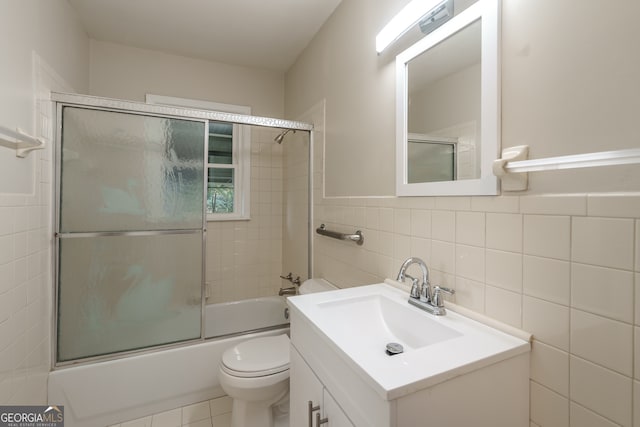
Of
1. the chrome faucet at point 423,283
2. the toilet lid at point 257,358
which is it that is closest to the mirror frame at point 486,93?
the chrome faucet at point 423,283

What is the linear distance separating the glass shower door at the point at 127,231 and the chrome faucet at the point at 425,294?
55.3 inches

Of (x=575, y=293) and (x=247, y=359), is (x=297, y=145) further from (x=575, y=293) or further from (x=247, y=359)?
(x=575, y=293)

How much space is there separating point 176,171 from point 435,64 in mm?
1586

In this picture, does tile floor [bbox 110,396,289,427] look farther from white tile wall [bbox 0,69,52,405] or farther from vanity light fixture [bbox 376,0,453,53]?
vanity light fixture [bbox 376,0,453,53]

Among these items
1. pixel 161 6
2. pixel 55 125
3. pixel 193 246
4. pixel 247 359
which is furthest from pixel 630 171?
pixel 161 6

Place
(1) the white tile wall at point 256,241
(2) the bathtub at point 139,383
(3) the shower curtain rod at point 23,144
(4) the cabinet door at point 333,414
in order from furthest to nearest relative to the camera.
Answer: (1) the white tile wall at point 256,241
(2) the bathtub at point 139,383
(3) the shower curtain rod at point 23,144
(4) the cabinet door at point 333,414

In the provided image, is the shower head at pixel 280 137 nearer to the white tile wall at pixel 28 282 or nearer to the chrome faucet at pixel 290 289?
the chrome faucet at pixel 290 289

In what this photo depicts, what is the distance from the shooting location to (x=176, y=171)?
1.81 meters

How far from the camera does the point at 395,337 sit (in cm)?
108

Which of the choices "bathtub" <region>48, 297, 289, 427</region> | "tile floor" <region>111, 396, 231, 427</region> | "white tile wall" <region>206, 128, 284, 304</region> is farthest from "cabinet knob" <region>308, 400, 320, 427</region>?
"white tile wall" <region>206, 128, 284, 304</region>

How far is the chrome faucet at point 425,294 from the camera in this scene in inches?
39.6

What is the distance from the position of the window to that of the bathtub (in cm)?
122

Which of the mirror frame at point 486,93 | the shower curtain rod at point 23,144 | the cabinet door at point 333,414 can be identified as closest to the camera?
the cabinet door at point 333,414

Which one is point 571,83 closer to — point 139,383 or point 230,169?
point 139,383
